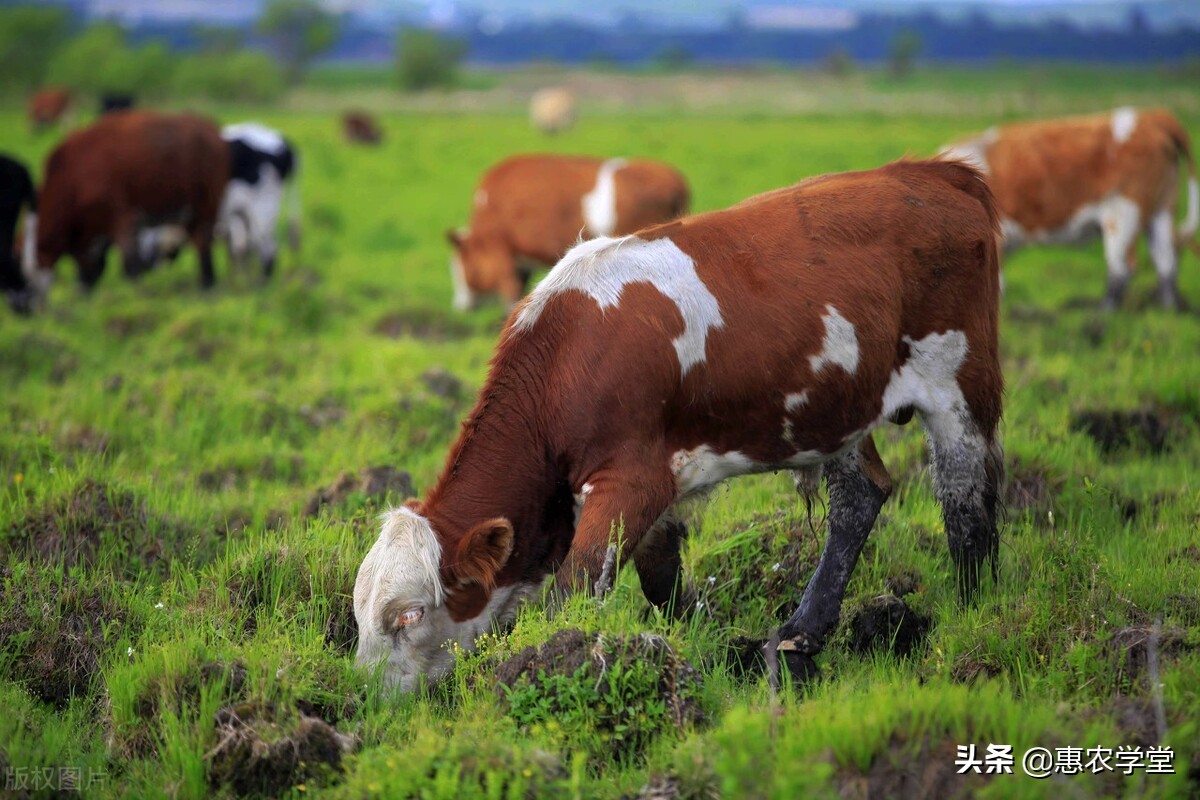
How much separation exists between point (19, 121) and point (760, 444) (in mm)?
47960

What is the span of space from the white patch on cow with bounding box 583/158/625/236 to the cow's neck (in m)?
8.53

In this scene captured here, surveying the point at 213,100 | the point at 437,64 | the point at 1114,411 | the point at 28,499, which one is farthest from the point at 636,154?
the point at 437,64

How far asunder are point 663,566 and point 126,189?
1073 cm

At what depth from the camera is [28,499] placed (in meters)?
5.83

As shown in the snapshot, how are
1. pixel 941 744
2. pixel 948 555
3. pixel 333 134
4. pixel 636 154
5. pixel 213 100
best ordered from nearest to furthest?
pixel 941 744, pixel 948 555, pixel 636 154, pixel 333 134, pixel 213 100

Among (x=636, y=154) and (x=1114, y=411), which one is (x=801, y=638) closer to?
(x=1114, y=411)

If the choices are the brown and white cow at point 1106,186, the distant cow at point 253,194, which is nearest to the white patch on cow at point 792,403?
the brown and white cow at point 1106,186

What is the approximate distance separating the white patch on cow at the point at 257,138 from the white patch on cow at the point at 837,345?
39.9 ft

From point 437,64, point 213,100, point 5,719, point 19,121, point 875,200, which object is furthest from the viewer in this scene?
point 437,64

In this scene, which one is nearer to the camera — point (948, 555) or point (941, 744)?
point (941, 744)

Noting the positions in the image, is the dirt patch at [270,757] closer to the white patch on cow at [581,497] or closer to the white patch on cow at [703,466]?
the white patch on cow at [581,497]

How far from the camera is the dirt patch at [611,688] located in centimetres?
387

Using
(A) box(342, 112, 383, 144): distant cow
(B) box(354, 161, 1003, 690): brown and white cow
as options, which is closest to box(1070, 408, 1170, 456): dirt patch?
(B) box(354, 161, 1003, 690): brown and white cow

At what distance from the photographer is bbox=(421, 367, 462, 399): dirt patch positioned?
859 centimetres
